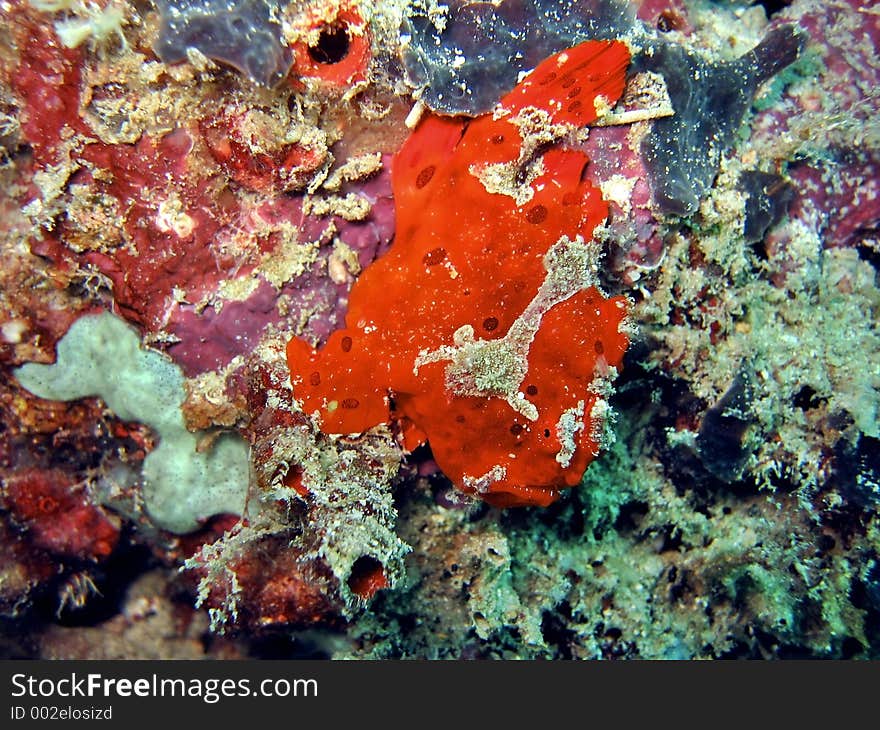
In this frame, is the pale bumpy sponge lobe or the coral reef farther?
the pale bumpy sponge lobe

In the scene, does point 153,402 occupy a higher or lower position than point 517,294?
higher

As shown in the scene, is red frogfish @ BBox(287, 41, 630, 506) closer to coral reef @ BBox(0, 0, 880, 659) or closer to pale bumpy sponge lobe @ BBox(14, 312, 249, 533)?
coral reef @ BBox(0, 0, 880, 659)

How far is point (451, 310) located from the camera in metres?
2.71

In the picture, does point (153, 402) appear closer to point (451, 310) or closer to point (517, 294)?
point (451, 310)

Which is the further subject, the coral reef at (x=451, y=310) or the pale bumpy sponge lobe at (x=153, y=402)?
the pale bumpy sponge lobe at (x=153, y=402)

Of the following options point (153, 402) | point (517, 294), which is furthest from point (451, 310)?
point (153, 402)

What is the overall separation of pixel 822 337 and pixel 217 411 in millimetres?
3553

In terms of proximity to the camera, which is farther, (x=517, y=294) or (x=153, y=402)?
(x=153, y=402)

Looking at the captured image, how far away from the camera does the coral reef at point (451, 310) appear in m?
2.69

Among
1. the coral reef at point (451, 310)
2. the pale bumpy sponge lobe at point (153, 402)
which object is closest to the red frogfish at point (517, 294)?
the coral reef at point (451, 310)

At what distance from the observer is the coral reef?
2.69 metres

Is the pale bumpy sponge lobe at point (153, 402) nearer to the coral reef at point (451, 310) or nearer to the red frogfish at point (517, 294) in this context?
the coral reef at point (451, 310)

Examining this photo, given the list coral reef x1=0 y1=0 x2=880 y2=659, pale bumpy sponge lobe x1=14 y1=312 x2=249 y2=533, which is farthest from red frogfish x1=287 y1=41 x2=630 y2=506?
pale bumpy sponge lobe x1=14 y1=312 x2=249 y2=533

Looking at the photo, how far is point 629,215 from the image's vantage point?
2.88 metres
